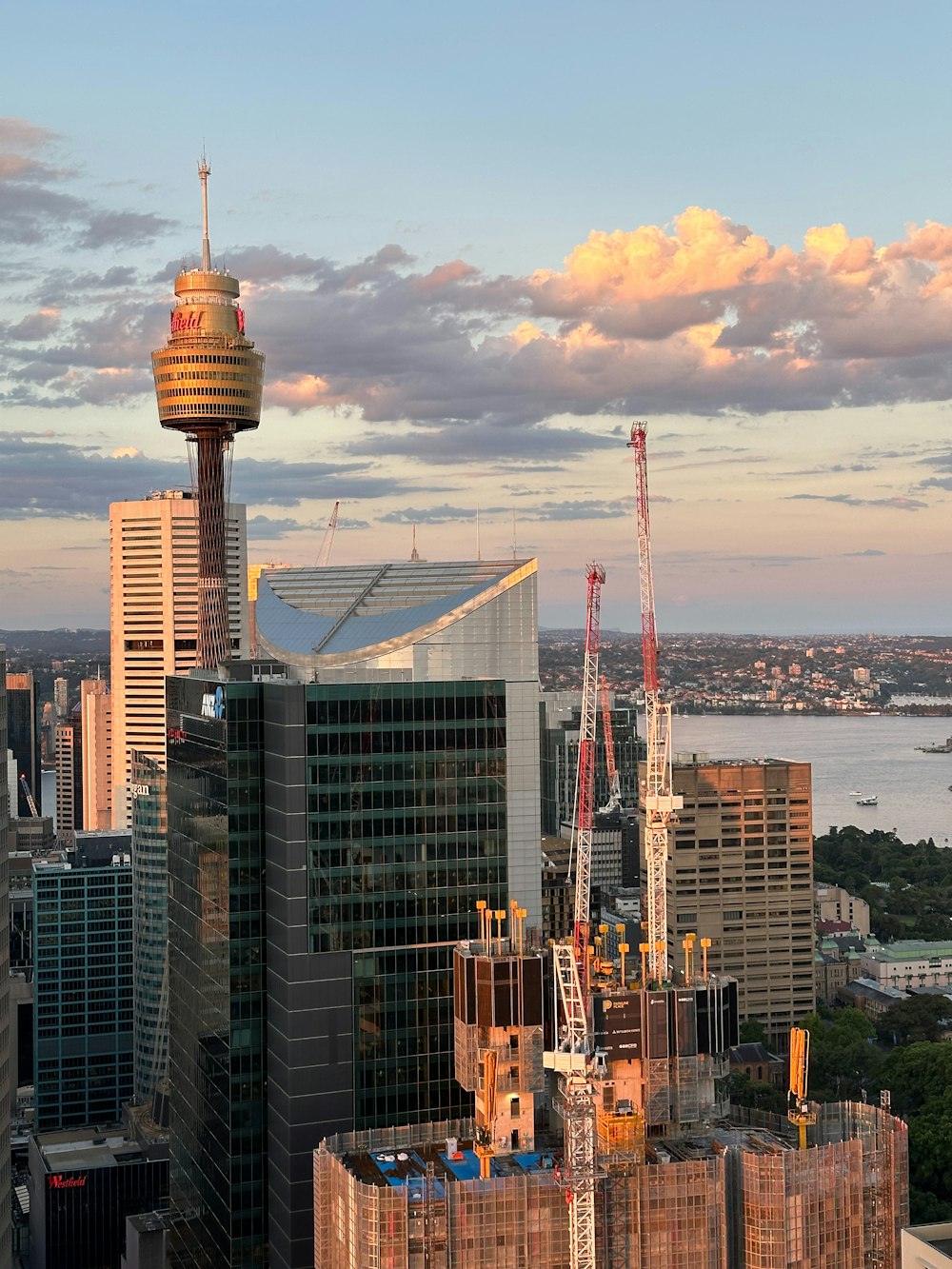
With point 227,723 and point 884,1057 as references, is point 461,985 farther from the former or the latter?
point 884,1057

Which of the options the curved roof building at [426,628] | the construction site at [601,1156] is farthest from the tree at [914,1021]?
the construction site at [601,1156]

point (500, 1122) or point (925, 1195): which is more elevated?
point (500, 1122)

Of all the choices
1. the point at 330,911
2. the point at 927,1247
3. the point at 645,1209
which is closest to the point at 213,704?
the point at 330,911

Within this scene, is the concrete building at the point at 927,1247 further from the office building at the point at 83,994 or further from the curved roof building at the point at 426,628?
the office building at the point at 83,994

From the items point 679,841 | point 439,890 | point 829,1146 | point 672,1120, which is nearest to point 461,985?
point 439,890

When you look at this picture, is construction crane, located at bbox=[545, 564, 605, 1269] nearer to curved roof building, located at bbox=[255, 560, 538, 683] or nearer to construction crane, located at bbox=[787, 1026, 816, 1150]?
construction crane, located at bbox=[787, 1026, 816, 1150]

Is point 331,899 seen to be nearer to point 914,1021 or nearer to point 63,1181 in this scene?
point 63,1181
